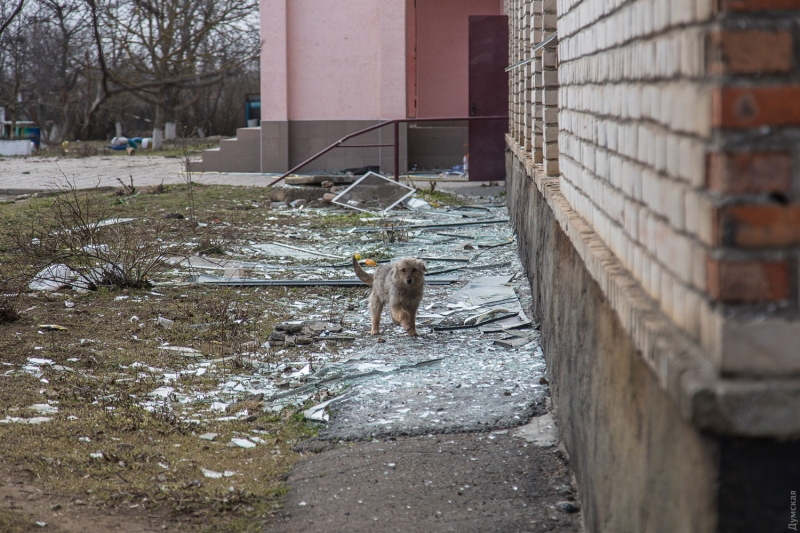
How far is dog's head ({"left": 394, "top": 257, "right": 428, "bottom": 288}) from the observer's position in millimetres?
6316

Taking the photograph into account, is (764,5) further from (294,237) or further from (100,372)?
(294,237)

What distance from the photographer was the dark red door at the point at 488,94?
603 inches

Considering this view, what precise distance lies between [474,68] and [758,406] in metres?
14.6

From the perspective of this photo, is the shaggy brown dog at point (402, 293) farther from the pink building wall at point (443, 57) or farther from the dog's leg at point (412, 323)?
the pink building wall at point (443, 57)

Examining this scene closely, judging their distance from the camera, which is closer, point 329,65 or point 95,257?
point 95,257

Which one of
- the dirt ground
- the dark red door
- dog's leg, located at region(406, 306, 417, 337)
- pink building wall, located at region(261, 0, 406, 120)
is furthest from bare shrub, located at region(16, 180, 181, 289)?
pink building wall, located at region(261, 0, 406, 120)

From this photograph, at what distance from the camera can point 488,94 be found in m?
15.7

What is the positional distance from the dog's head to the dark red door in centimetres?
925

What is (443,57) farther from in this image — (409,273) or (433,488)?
(433,488)

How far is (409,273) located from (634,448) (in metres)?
4.20

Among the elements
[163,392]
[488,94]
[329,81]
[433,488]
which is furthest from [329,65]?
[433,488]

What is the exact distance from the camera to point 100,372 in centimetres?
527

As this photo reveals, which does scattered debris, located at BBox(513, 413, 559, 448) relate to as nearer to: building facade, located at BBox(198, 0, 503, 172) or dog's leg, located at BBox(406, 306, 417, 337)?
dog's leg, located at BBox(406, 306, 417, 337)

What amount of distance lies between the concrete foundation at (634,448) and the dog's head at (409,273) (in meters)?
1.95
